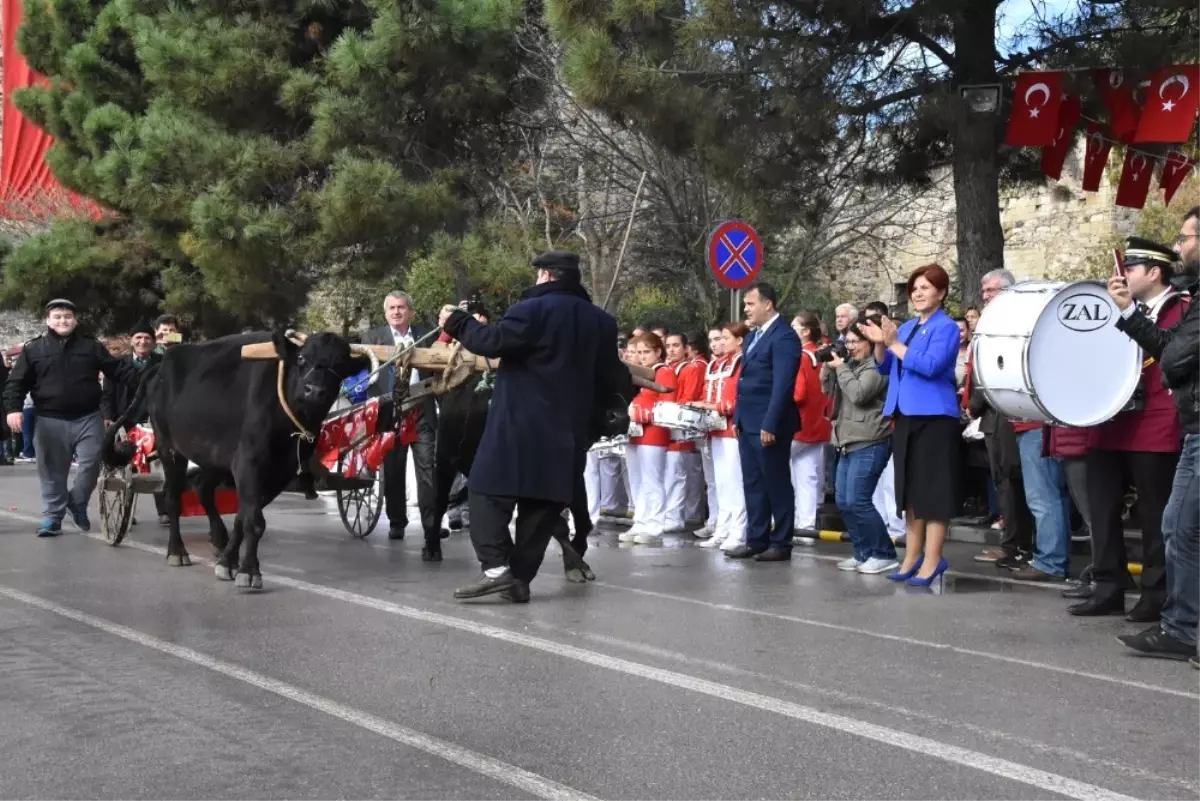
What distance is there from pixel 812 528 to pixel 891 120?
16.7ft

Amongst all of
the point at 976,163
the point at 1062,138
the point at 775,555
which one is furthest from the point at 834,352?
the point at 1062,138

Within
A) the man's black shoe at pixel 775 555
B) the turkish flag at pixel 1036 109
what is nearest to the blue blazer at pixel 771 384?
the man's black shoe at pixel 775 555

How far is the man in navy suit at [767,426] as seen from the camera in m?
11.7

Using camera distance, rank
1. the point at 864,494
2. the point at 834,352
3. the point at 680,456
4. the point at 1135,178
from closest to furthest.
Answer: the point at 864,494
the point at 834,352
the point at 680,456
the point at 1135,178

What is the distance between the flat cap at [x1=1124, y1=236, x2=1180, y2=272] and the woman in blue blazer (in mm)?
1668

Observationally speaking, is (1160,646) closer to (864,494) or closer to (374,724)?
(864,494)

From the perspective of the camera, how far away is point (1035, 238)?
3484 cm

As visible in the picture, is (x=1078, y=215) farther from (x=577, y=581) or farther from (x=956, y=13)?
(x=577, y=581)

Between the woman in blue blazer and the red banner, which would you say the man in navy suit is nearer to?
the woman in blue blazer

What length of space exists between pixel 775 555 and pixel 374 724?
6.11 m

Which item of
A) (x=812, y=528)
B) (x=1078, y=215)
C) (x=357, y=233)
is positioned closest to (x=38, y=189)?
(x=357, y=233)

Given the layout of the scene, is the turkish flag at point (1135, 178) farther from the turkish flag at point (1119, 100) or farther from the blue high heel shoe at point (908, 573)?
the blue high heel shoe at point (908, 573)

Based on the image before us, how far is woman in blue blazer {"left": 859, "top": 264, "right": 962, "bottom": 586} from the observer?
9.89m

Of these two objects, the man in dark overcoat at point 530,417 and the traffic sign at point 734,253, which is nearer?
the man in dark overcoat at point 530,417
